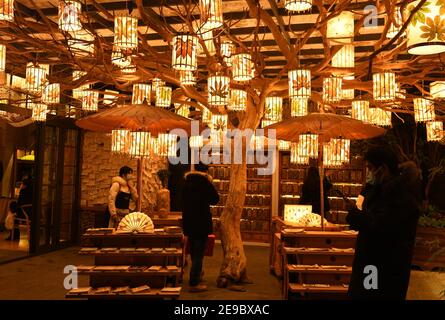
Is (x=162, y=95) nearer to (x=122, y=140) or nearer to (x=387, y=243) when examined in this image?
(x=122, y=140)

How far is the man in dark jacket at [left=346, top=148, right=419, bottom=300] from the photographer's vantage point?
3.02 m

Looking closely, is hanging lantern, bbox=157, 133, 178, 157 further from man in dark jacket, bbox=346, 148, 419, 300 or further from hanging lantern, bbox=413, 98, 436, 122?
hanging lantern, bbox=413, 98, 436, 122

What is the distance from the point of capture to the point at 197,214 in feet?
19.1

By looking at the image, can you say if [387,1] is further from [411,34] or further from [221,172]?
[221,172]

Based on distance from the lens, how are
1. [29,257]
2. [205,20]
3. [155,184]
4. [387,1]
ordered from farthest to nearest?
[155,184], [29,257], [387,1], [205,20]

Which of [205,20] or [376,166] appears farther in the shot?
[205,20]

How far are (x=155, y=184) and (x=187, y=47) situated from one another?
677 cm

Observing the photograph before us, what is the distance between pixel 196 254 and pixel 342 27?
133 inches

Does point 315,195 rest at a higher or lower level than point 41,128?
lower

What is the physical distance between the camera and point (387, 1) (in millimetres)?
4137

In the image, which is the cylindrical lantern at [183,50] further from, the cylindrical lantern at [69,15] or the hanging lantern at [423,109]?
the hanging lantern at [423,109]

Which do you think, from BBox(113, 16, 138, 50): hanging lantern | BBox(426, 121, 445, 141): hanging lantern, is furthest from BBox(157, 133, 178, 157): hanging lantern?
BBox(426, 121, 445, 141): hanging lantern
